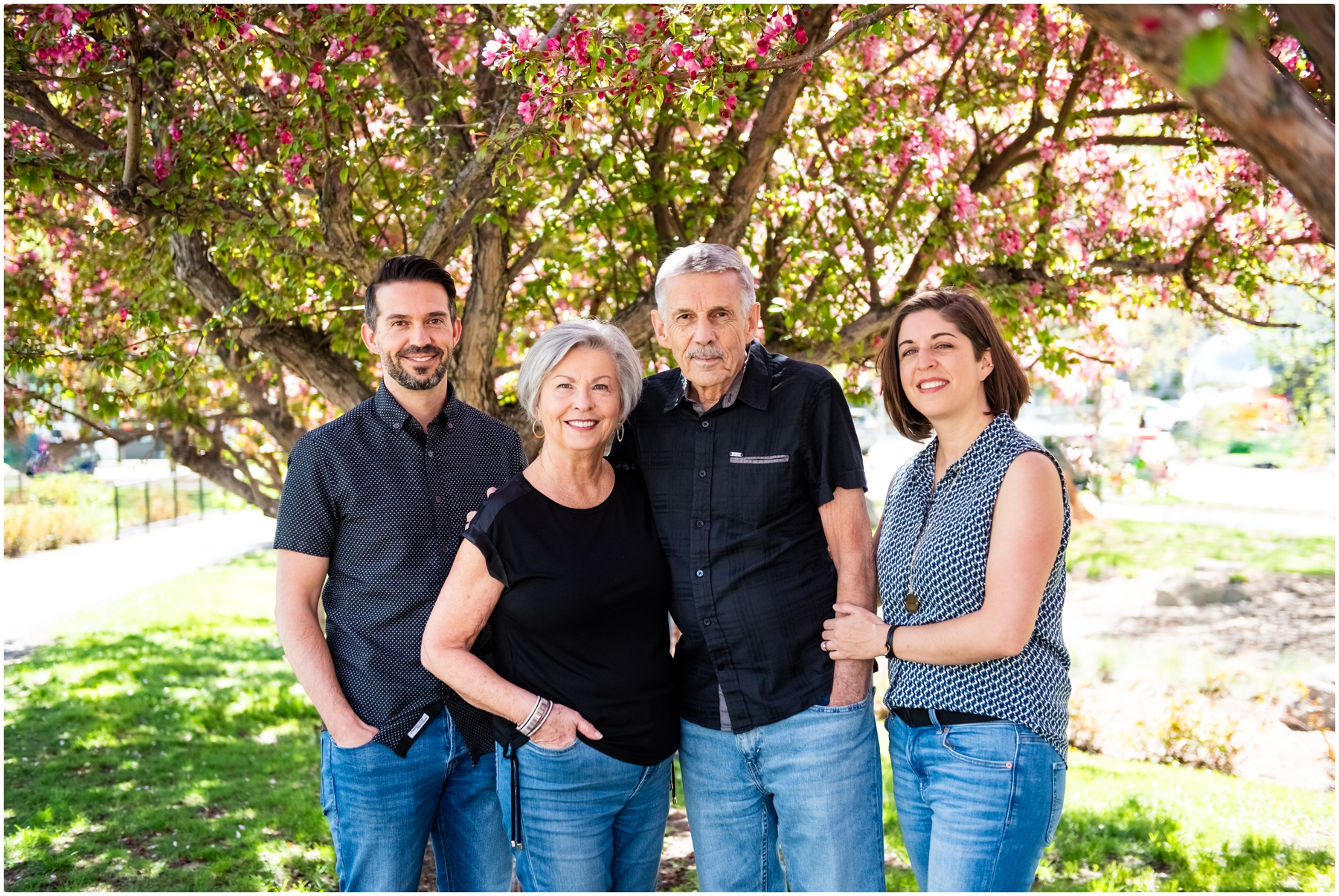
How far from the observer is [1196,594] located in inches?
640

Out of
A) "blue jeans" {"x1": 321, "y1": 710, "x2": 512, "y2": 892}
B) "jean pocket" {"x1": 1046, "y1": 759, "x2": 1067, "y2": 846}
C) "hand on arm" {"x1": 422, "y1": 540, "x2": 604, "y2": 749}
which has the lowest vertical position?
"blue jeans" {"x1": 321, "y1": 710, "x2": 512, "y2": 892}

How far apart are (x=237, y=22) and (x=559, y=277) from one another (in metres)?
1.96

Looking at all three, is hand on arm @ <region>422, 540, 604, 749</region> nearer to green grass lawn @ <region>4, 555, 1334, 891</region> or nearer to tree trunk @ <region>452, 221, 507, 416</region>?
tree trunk @ <region>452, 221, 507, 416</region>

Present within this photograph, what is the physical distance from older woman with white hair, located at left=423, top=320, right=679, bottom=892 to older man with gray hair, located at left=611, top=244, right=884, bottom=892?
144 mm

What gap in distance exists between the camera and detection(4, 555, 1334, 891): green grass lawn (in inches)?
201

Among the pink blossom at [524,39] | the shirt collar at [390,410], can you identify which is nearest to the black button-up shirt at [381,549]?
the shirt collar at [390,410]

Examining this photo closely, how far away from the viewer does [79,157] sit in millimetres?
4359

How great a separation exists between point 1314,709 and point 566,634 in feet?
31.1

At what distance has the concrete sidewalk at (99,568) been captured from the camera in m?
12.1

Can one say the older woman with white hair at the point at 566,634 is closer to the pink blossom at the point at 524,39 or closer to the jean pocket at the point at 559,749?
the jean pocket at the point at 559,749

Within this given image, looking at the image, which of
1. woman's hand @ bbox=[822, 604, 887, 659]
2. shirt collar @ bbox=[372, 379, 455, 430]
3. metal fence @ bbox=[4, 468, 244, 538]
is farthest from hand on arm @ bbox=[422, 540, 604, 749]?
metal fence @ bbox=[4, 468, 244, 538]

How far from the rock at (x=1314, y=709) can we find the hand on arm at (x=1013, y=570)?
7.97 metres

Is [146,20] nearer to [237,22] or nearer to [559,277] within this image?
[237,22]

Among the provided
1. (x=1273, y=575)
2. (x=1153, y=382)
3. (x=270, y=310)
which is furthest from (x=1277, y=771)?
(x=1153, y=382)
